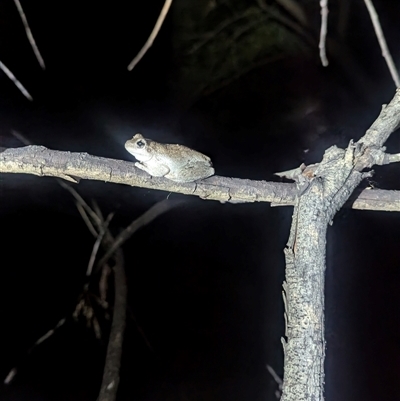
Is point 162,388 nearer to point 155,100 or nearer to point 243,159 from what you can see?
point 243,159

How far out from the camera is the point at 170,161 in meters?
0.76

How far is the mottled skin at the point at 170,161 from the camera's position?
0.72 meters

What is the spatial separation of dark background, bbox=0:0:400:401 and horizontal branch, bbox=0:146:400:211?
12.4 inches

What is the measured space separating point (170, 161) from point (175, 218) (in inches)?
18.3

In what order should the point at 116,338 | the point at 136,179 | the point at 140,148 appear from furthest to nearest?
1. the point at 116,338
2. the point at 140,148
3. the point at 136,179

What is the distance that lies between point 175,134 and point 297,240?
643 mm

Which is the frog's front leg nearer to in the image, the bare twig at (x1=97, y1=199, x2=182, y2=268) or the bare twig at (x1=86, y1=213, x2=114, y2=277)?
the bare twig at (x1=97, y1=199, x2=182, y2=268)

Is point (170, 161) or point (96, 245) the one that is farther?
point (96, 245)

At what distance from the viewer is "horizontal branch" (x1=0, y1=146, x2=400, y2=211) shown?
0.64 m

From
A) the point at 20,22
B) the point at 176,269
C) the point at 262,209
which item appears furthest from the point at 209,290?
the point at 20,22

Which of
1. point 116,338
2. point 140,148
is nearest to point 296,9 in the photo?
point 140,148

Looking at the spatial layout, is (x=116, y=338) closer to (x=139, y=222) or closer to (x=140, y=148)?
(x=139, y=222)

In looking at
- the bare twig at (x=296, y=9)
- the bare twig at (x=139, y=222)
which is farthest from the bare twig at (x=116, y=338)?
the bare twig at (x=296, y=9)

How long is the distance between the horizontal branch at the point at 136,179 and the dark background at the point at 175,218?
0.32 metres
